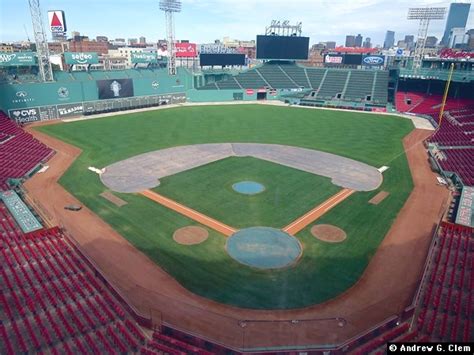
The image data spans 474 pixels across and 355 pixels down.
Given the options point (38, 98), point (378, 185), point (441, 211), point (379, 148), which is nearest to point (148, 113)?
point (38, 98)

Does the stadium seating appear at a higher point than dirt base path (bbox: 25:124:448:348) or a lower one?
higher

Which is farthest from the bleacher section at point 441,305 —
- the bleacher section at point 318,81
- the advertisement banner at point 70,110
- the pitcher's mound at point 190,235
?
the bleacher section at point 318,81

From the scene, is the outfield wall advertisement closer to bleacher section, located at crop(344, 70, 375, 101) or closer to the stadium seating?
the stadium seating

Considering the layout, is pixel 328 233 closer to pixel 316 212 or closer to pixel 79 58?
pixel 316 212

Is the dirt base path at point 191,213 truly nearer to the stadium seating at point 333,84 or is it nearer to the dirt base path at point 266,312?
the dirt base path at point 266,312

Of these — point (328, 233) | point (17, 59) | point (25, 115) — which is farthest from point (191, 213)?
point (17, 59)

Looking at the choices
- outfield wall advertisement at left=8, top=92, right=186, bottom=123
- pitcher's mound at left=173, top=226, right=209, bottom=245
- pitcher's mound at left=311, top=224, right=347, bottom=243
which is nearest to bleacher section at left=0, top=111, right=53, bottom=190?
outfield wall advertisement at left=8, top=92, right=186, bottom=123
